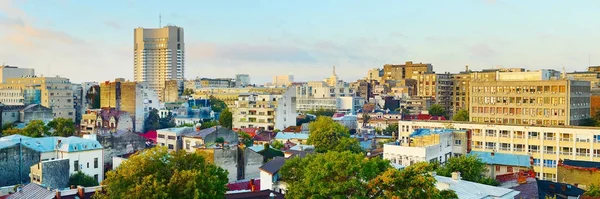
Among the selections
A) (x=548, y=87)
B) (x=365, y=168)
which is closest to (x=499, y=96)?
(x=548, y=87)

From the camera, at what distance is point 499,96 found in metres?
79.7

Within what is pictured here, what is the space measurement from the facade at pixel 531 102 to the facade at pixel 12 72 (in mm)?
139239

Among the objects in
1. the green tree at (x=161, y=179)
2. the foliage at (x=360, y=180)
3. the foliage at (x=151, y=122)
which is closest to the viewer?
the foliage at (x=360, y=180)

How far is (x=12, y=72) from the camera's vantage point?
17712 centimetres

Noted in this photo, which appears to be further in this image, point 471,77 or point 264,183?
point 471,77

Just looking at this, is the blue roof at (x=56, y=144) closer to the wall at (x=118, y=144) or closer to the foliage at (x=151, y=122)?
the wall at (x=118, y=144)

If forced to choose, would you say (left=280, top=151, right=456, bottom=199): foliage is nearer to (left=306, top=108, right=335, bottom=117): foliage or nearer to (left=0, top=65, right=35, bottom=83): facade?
(left=306, top=108, right=335, bottom=117): foliage

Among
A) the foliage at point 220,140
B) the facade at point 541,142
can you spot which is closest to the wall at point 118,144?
the foliage at point 220,140

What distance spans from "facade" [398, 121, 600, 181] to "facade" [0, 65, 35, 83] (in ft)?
482

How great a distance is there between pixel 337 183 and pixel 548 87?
186ft

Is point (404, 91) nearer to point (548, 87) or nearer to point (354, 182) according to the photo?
point (548, 87)

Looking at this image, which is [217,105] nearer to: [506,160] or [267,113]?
[267,113]

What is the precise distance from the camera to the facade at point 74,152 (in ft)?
166

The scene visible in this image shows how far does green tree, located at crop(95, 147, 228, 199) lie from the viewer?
28.3 meters
